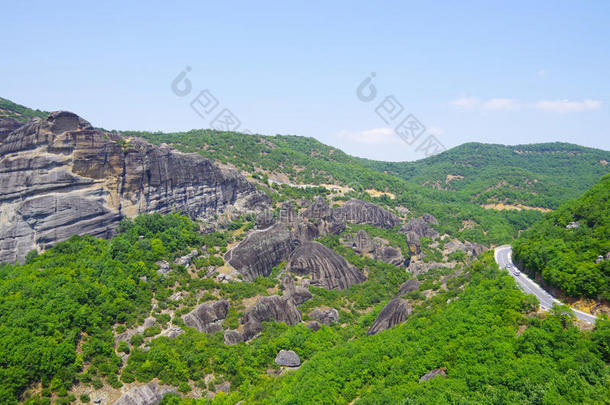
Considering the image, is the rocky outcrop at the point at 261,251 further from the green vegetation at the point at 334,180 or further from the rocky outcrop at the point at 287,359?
the rocky outcrop at the point at 287,359

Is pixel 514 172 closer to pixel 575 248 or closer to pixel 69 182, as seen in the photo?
pixel 575 248

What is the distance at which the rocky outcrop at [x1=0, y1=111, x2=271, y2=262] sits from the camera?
44688 millimetres

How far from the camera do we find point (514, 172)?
141m

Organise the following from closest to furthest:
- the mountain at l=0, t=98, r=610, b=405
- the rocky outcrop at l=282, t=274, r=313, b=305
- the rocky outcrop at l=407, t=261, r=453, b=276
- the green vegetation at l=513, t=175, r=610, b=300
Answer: the mountain at l=0, t=98, r=610, b=405
the green vegetation at l=513, t=175, r=610, b=300
the rocky outcrop at l=282, t=274, r=313, b=305
the rocky outcrop at l=407, t=261, r=453, b=276

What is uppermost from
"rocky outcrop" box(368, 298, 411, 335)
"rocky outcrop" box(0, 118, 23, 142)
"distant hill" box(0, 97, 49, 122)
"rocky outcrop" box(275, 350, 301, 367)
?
"distant hill" box(0, 97, 49, 122)

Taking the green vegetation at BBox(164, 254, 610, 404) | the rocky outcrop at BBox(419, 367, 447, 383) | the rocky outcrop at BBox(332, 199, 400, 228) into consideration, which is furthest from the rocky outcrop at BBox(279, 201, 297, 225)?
the rocky outcrop at BBox(419, 367, 447, 383)

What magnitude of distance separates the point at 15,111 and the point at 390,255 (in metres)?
72.4

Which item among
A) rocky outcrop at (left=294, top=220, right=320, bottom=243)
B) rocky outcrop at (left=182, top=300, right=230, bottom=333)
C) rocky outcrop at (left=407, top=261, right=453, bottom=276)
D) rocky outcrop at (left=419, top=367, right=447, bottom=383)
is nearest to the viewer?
rocky outcrop at (left=419, top=367, right=447, bottom=383)

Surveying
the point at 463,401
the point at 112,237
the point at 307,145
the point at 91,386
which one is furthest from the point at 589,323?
the point at 307,145

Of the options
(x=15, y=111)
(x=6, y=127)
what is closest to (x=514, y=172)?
(x=6, y=127)

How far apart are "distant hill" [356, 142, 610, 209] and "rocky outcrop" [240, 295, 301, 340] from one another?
304 feet

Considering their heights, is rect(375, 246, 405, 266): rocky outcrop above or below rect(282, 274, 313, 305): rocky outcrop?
below

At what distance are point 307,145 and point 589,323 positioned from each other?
122802 mm

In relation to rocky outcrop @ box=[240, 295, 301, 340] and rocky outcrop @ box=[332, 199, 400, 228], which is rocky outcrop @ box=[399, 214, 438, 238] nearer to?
rocky outcrop @ box=[332, 199, 400, 228]
